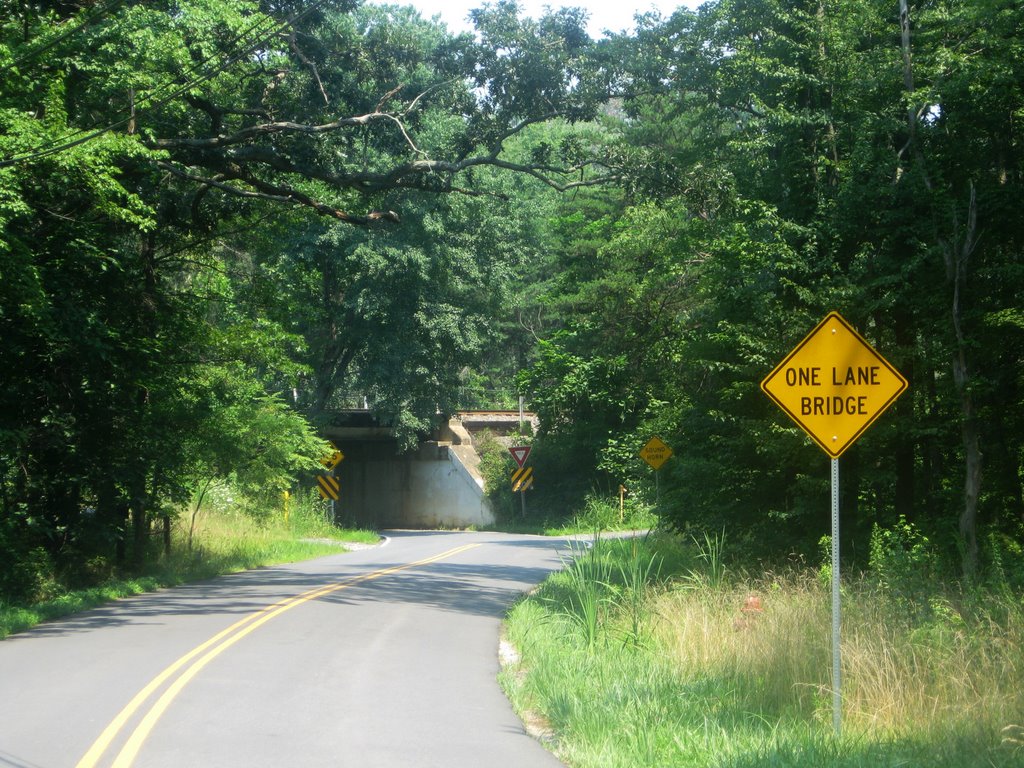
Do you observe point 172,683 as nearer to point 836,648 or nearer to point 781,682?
point 781,682

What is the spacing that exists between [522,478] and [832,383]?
3872cm

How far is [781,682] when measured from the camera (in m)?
9.12

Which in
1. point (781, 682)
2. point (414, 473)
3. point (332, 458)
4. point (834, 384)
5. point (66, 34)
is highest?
point (66, 34)

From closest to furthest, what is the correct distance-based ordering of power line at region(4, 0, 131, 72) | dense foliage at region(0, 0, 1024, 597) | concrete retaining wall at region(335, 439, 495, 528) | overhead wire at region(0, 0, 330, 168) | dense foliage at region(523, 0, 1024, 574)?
overhead wire at region(0, 0, 330, 168), power line at region(4, 0, 131, 72), dense foliage at region(523, 0, 1024, 574), dense foliage at region(0, 0, 1024, 597), concrete retaining wall at region(335, 439, 495, 528)

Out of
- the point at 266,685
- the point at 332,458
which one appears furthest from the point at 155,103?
the point at 332,458

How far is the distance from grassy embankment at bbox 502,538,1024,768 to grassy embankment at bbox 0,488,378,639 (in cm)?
762

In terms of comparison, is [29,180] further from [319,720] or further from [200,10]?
[319,720]

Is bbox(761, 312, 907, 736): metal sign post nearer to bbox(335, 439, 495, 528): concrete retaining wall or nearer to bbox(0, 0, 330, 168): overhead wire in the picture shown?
bbox(0, 0, 330, 168): overhead wire

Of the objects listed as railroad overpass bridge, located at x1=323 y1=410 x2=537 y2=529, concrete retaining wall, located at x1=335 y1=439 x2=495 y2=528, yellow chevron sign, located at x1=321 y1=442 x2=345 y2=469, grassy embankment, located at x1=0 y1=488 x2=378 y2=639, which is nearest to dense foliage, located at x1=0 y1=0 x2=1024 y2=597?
grassy embankment, located at x1=0 y1=488 x2=378 y2=639

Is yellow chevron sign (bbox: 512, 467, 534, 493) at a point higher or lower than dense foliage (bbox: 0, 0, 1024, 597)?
lower

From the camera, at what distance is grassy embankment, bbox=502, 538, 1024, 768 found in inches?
283

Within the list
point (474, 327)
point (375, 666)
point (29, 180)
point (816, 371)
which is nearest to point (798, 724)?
point (816, 371)

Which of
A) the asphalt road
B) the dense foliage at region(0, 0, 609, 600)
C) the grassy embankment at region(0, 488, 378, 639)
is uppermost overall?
the dense foliage at region(0, 0, 609, 600)

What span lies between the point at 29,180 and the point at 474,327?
105ft
